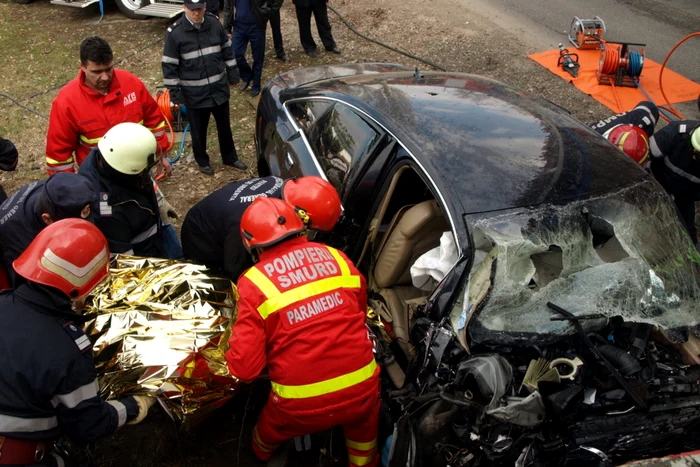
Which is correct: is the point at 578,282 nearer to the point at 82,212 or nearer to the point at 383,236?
the point at 383,236

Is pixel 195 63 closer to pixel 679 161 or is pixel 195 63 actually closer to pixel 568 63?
pixel 679 161

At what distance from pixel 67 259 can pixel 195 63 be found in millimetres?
3292

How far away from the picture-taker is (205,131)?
553 cm

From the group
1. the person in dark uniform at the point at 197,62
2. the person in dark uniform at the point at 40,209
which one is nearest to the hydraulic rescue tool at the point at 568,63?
the person in dark uniform at the point at 197,62

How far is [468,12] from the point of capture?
916 centimetres

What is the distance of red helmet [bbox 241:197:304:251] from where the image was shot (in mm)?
2564

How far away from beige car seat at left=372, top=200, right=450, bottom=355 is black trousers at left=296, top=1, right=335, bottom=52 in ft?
17.3

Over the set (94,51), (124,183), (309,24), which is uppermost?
(94,51)

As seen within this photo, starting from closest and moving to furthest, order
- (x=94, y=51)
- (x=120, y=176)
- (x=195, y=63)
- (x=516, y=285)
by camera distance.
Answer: (x=516, y=285) → (x=120, y=176) → (x=94, y=51) → (x=195, y=63)

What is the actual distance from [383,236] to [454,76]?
138cm

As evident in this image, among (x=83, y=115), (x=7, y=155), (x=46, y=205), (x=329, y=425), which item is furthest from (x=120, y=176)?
(x=329, y=425)

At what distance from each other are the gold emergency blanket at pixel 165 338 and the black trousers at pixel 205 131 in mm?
2614

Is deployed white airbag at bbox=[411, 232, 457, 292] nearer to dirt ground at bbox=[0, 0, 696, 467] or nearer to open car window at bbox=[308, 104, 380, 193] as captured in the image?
open car window at bbox=[308, 104, 380, 193]

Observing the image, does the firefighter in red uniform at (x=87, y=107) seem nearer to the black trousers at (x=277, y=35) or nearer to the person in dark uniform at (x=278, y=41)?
the black trousers at (x=277, y=35)
